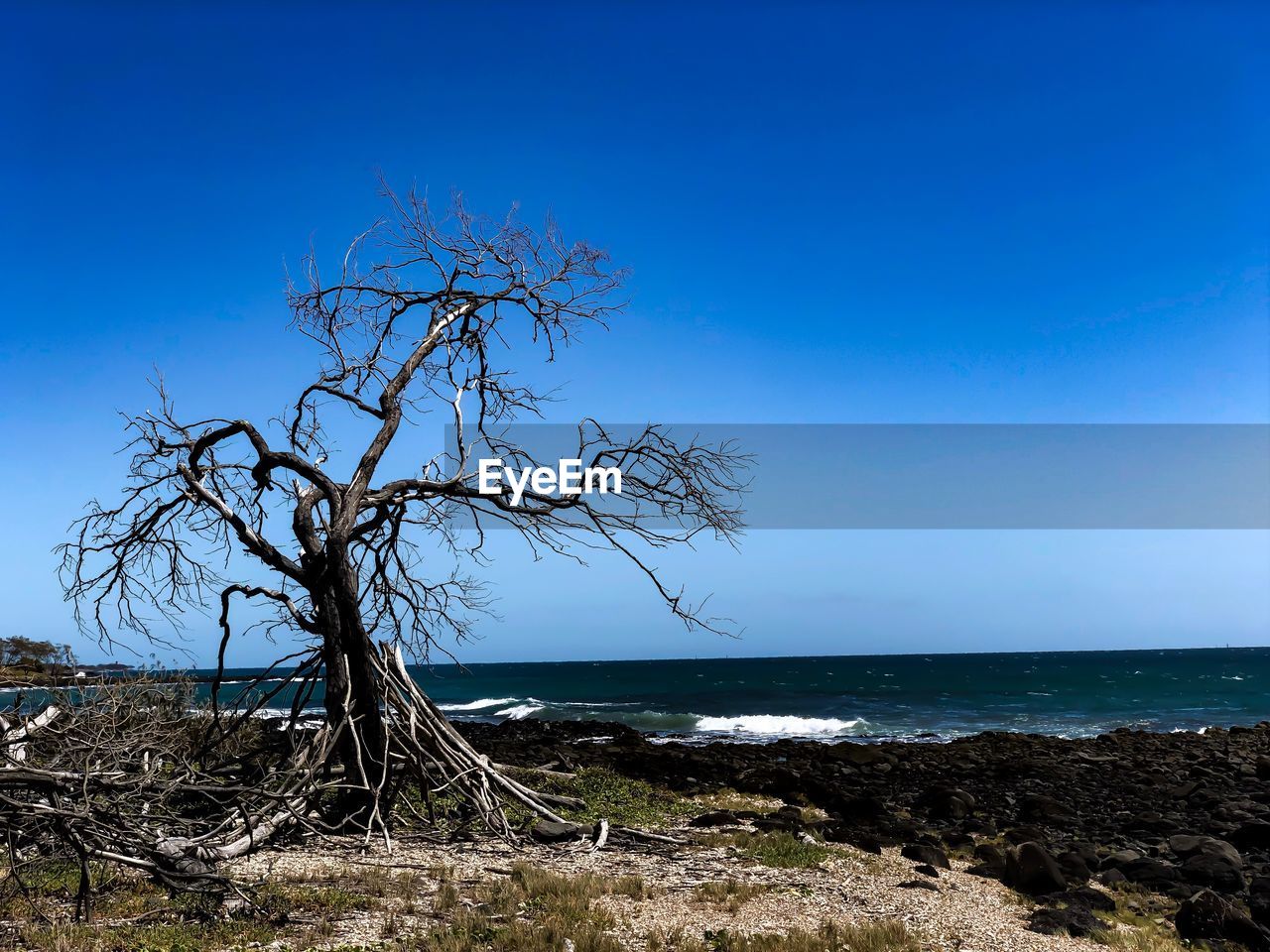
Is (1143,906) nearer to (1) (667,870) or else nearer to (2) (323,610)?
(1) (667,870)

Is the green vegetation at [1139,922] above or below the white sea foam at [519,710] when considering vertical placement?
above

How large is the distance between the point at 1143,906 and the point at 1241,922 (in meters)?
1.16

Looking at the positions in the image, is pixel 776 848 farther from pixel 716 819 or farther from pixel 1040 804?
pixel 1040 804

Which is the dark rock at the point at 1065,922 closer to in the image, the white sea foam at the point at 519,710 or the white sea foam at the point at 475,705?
the white sea foam at the point at 519,710

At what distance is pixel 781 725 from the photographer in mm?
37750

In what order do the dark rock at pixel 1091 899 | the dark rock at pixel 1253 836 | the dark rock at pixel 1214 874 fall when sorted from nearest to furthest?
the dark rock at pixel 1091 899
the dark rock at pixel 1214 874
the dark rock at pixel 1253 836

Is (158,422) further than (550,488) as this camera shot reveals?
No

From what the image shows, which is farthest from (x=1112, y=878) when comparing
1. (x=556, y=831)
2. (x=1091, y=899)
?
(x=556, y=831)

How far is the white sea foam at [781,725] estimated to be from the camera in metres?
35.7

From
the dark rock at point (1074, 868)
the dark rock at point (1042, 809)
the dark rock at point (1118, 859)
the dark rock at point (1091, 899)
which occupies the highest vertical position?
the dark rock at point (1091, 899)

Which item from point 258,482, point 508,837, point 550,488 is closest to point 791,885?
point 508,837

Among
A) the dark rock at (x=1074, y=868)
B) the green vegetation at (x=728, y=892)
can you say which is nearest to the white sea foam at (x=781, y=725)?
the dark rock at (x=1074, y=868)

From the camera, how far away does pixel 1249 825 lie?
1272 centimetres

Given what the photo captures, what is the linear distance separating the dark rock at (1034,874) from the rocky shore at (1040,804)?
2cm
